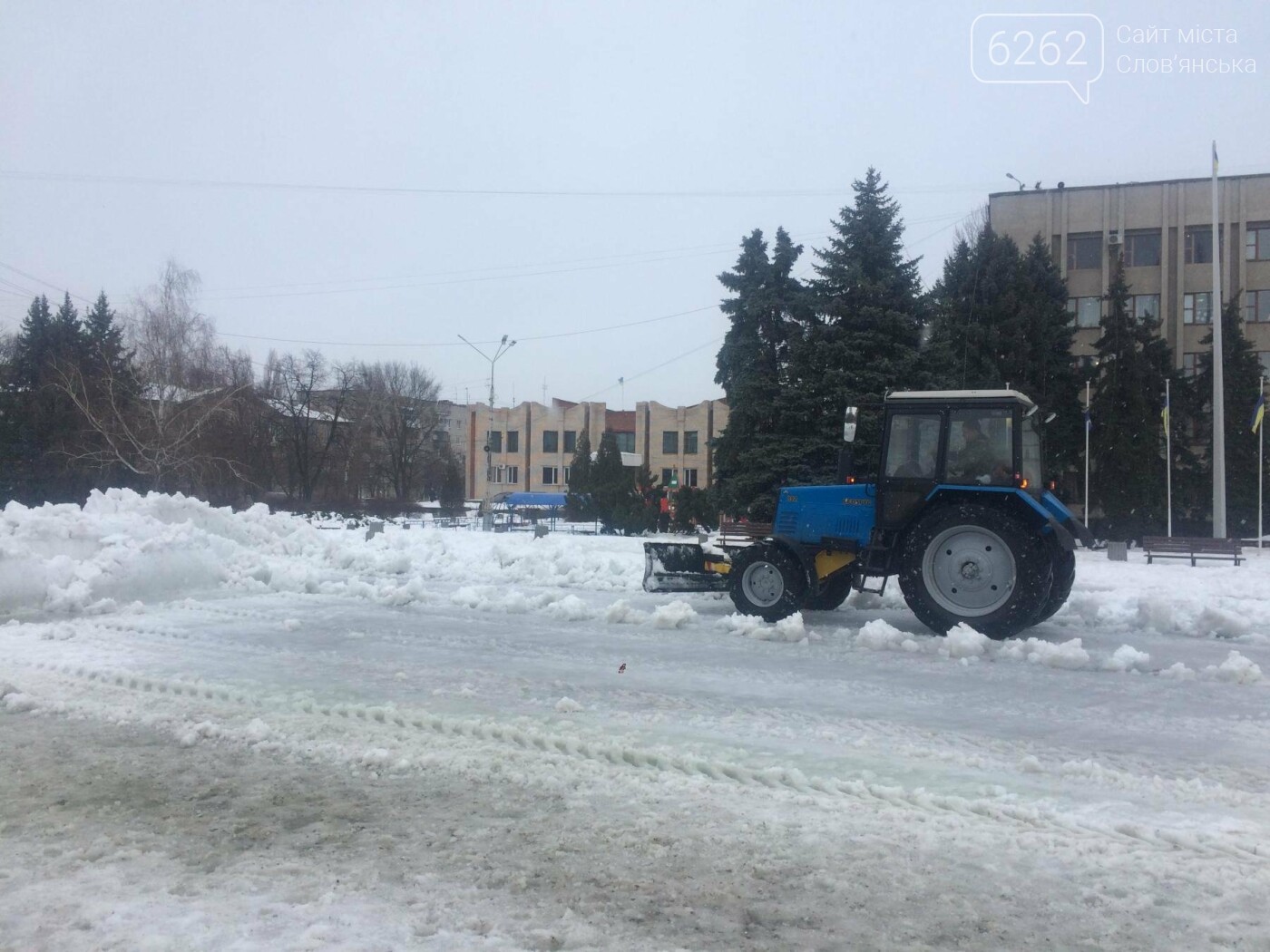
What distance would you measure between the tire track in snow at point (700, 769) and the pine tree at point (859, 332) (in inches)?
763

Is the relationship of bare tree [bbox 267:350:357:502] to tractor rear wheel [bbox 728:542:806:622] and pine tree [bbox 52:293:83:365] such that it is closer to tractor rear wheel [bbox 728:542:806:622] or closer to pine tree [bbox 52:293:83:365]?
pine tree [bbox 52:293:83:365]

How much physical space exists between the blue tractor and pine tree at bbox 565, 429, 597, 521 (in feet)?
92.7

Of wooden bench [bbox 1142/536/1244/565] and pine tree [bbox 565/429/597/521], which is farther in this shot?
pine tree [bbox 565/429/597/521]

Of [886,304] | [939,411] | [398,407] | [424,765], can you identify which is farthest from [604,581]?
[398,407]

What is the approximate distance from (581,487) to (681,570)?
39.3 m

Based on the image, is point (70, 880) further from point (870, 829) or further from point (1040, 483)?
point (1040, 483)

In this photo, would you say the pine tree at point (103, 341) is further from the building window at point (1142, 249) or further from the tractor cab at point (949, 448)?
the building window at point (1142, 249)

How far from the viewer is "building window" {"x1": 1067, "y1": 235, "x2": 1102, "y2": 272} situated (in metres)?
47.9

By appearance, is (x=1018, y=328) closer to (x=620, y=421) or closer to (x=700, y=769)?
(x=700, y=769)

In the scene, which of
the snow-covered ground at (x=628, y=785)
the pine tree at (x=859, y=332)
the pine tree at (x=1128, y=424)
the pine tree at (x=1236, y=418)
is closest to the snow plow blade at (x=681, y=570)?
the snow-covered ground at (x=628, y=785)

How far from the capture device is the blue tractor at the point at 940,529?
10.3m

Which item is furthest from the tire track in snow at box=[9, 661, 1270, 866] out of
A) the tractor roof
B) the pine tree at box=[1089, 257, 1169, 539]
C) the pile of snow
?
the pine tree at box=[1089, 257, 1169, 539]

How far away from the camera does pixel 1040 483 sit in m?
11.4

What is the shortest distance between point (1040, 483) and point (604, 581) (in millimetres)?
6515
